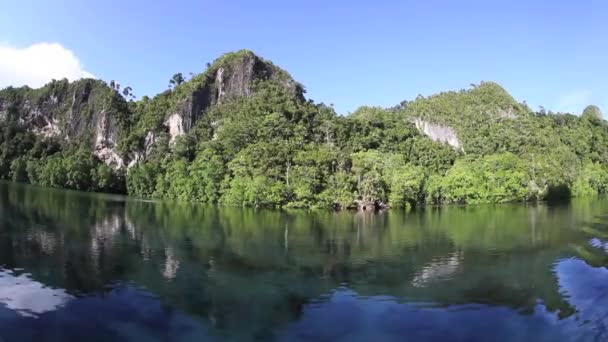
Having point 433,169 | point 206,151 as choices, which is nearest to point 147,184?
point 206,151

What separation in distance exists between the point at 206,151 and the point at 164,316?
7744cm

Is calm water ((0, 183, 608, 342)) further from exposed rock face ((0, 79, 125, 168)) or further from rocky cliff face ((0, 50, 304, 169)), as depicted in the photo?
exposed rock face ((0, 79, 125, 168))

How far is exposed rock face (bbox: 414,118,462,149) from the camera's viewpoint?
4906 inches

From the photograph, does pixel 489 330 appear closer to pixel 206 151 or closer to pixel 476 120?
pixel 206 151

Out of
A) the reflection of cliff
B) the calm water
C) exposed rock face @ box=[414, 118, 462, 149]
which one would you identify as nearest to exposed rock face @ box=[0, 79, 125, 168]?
exposed rock face @ box=[414, 118, 462, 149]

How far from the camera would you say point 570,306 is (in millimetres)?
23297

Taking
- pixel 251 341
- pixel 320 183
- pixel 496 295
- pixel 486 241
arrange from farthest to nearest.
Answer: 1. pixel 320 183
2. pixel 486 241
3. pixel 496 295
4. pixel 251 341

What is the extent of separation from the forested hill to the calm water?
100 ft

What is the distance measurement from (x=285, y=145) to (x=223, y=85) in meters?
52.5

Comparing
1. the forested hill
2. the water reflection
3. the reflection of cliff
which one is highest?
the forested hill

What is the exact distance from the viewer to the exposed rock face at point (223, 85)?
125 m

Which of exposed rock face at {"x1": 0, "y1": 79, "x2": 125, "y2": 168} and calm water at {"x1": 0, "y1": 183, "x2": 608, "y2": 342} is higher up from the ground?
exposed rock face at {"x1": 0, "y1": 79, "x2": 125, "y2": 168}

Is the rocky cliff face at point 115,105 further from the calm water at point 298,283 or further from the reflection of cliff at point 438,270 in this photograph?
the reflection of cliff at point 438,270

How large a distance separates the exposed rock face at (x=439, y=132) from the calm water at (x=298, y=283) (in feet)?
249
